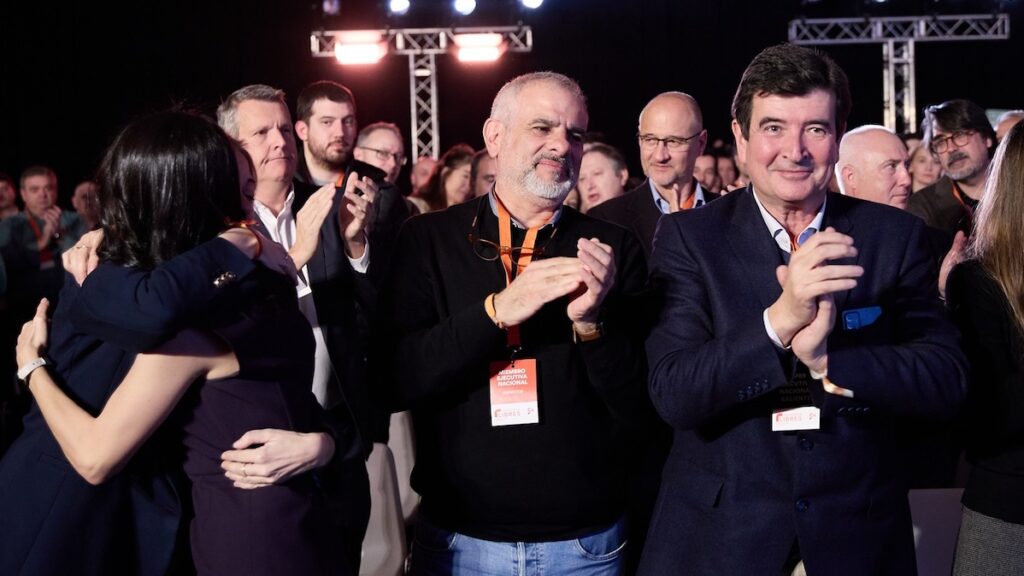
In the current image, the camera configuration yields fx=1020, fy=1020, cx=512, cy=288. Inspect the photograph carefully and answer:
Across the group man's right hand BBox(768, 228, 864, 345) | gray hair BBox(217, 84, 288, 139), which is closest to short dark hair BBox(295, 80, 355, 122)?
gray hair BBox(217, 84, 288, 139)

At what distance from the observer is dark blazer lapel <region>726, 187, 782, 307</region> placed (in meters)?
2.04

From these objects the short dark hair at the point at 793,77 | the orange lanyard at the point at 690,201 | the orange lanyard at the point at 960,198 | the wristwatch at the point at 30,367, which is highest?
the short dark hair at the point at 793,77

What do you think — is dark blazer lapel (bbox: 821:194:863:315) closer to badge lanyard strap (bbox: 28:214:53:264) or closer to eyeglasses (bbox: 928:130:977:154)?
eyeglasses (bbox: 928:130:977:154)

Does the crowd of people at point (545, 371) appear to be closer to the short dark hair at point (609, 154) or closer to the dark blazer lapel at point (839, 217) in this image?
the dark blazer lapel at point (839, 217)

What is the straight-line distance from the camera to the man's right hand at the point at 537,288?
2027 mm

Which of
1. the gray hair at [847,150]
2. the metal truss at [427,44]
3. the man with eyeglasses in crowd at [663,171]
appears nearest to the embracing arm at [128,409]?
the man with eyeglasses in crowd at [663,171]

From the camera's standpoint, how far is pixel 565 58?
13.9 m

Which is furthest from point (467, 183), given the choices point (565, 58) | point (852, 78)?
point (852, 78)

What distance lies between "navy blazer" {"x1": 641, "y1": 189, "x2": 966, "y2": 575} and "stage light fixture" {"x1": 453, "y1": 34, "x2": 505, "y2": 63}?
33.7ft

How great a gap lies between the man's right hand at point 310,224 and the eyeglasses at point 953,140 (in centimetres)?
325

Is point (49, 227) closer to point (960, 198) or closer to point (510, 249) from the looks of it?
point (960, 198)

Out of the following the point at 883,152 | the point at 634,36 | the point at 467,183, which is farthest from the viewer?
the point at 634,36

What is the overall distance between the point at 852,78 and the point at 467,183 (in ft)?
30.6

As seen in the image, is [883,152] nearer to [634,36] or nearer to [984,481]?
[984,481]
